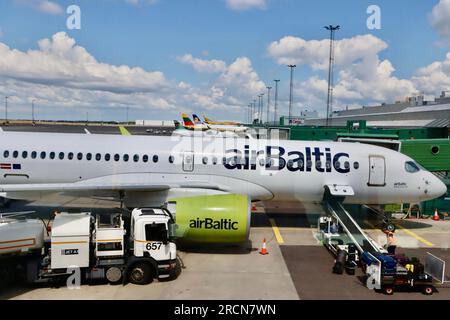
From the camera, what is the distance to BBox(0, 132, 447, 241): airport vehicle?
17484 mm

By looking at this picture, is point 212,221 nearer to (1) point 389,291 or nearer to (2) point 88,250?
(2) point 88,250

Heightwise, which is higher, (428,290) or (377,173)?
(377,173)

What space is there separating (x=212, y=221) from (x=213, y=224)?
0.11 m

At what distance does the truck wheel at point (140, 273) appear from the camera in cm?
1145

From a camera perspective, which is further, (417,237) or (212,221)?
(417,237)

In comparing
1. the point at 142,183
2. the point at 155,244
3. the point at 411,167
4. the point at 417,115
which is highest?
the point at 417,115

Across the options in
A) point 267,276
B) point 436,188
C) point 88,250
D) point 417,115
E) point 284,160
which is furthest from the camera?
point 417,115

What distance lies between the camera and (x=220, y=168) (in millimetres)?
17469

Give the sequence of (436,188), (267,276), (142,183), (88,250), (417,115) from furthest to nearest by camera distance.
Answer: (417,115) < (436,188) < (142,183) < (267,276) < (88,250)

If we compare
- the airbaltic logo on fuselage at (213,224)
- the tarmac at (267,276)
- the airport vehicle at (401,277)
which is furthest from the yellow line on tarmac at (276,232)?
the airport vehicle at (401,277)

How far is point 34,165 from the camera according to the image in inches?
696

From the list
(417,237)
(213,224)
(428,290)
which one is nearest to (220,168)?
(213,224)

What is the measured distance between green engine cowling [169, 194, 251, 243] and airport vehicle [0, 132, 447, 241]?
292cm

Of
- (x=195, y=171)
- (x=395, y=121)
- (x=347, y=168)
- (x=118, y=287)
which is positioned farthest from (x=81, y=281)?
(x=395, y=121)
